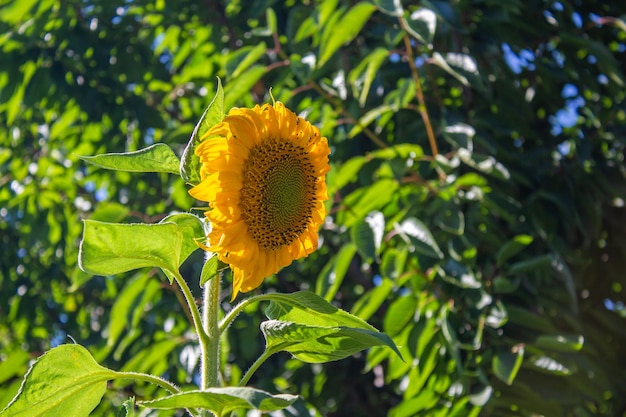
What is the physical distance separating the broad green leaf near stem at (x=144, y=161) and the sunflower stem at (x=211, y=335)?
13 cm

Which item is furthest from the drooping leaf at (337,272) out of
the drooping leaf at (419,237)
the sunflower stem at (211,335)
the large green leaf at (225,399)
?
the large green leaf at (225,399)

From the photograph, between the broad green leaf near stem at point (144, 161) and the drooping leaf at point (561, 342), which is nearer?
the broad green leaf near stem at point (144, 161)

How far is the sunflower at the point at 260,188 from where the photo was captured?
90 cm

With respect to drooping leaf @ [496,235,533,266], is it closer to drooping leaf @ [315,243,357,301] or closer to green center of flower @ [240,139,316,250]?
drooping leaf @ [315,243,357,301]

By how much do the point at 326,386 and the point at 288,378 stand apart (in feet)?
0.40

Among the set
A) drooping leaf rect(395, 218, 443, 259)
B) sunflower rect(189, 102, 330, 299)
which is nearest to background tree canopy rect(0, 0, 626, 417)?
drooping leaf rect(395, 218, 443, 259)

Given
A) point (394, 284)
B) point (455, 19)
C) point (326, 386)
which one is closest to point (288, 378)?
point (326, 386)

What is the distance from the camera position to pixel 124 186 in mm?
3129

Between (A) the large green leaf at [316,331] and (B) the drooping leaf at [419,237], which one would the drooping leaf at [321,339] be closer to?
(A) the large green leaf at [316,331]

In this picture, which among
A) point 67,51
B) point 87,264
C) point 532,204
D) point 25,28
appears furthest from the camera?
point 67,51

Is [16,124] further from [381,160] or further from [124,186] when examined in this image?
[381,160]

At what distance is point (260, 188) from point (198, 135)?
0.29 ft

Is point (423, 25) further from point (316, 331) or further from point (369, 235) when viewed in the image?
point (316, 331)

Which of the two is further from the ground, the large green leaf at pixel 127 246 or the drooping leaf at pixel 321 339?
the large green leaf at pixel 127 246
